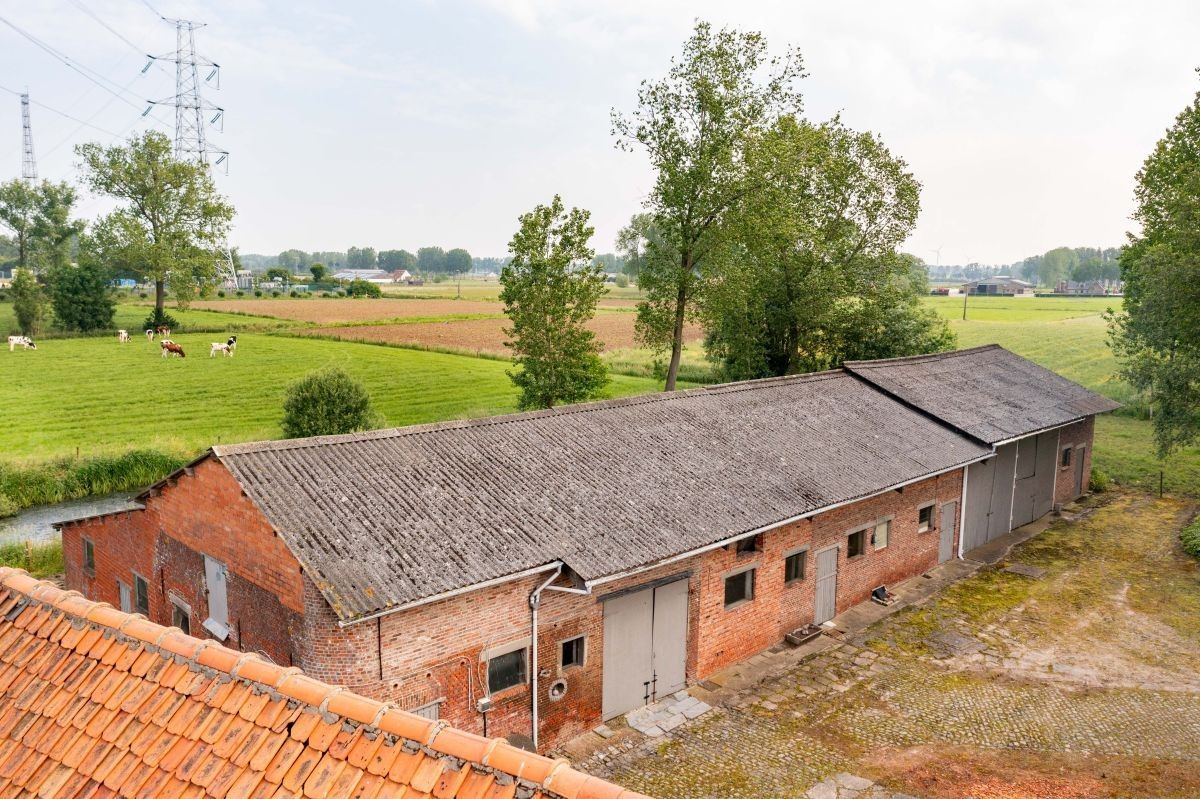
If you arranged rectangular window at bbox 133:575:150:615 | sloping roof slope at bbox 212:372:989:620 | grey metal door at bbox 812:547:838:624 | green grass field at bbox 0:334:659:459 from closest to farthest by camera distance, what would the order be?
sloping roof slope at bbox 212:372:989:620 → rectangular window at bbox 133:575:150:615 → grey metal door at bbox 812:547:838:624 → green grass field at bbox 0:334:659:459

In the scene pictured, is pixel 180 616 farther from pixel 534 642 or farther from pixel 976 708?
pixel 976 708

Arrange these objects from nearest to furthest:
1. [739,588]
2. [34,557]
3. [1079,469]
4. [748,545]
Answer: [748,545]
[739,588]
[34,557]
[1079,469]

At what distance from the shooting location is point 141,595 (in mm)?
16156

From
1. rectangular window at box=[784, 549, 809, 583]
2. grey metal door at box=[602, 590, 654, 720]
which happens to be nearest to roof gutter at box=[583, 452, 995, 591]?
grey metal door at box=[602, 590, 654, 720]

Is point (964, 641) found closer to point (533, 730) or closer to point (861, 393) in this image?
point (861, 393)

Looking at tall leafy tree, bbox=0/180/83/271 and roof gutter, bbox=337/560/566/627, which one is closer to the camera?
roof gutter, bbox=337/560/566/627

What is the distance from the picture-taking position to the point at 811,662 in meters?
16.1

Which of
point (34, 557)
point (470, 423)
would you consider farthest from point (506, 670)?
point (34, 557)

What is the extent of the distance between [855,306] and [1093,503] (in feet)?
43.3

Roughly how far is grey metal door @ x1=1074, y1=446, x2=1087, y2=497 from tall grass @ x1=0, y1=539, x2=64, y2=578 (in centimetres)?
3297

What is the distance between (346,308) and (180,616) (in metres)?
69.3

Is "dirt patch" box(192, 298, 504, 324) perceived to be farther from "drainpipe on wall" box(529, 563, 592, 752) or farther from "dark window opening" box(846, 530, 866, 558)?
"drainpipe on wall" box(529, 563, 592, 752)

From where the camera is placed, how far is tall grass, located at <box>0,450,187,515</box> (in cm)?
2716

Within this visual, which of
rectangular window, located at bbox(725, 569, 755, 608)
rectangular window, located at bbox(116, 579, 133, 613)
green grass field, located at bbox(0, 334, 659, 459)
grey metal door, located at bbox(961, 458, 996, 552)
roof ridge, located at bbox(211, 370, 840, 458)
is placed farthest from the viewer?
green grass field, located at bbox(0, 334, 659, 459)
